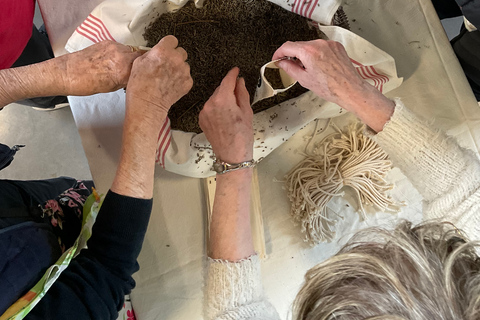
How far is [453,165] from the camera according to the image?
61cm

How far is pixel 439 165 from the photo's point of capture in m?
0.61

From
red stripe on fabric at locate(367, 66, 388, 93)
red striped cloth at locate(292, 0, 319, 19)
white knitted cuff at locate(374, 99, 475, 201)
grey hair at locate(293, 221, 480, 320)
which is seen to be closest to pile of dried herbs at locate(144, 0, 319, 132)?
red striped cloth at locate(292, 0, 319, 19)

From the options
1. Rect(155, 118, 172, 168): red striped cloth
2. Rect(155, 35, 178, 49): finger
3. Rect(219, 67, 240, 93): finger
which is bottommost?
Rect(155, 118, 172, 168): red striped cloth

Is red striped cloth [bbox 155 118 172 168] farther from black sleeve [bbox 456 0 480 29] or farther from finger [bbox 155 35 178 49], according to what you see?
black sleeve [bbox 456 0 480 29]

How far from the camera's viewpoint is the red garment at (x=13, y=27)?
2.18ft

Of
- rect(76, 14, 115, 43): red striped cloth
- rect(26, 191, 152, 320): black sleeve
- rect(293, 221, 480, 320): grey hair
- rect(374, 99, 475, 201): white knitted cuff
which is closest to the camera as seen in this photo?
rect(293, 221, 480, 320): grey hair

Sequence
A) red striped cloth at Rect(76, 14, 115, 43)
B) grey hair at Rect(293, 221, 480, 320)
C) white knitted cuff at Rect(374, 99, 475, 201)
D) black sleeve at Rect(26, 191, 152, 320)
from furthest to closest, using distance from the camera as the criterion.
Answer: red striped cloth at Rect(76, 14, 115, 43)
white knitted cuff at Rect(374, 99, 475, 201)
black sleeve at Rect(26, 191, 152, 320)
grey hair at Rect(293, 221, 480, 320)

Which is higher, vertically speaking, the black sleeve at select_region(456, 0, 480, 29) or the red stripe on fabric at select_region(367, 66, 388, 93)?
the black sleeve at select_region(456, 0, 480, 29)

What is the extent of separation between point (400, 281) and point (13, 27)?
85 centimetres

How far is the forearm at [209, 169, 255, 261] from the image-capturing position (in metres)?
0.65

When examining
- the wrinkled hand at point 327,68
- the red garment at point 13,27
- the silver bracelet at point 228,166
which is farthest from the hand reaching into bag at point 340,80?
the red garment at point 13,27

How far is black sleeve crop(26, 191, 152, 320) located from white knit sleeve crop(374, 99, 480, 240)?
49 centimetres

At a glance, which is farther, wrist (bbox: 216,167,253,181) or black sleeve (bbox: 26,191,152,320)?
wrist (bbox: 216,167,253,181)

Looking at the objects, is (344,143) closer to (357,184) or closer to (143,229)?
(357,184)
